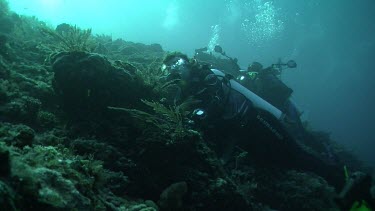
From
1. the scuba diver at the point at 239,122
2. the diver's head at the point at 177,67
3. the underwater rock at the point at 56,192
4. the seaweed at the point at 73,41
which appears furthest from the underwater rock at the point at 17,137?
the diver's head at the point at 177,67

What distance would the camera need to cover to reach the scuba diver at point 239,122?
22.5ft

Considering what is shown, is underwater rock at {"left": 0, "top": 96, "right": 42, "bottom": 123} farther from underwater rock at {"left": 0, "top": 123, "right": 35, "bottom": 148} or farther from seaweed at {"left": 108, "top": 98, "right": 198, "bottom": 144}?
underwater rock at {"left": 0, "top": 123, "right": 35, "bottom": 148}

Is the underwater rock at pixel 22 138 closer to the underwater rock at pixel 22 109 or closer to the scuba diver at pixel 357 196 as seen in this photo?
the underwater rock at pixel 22 109

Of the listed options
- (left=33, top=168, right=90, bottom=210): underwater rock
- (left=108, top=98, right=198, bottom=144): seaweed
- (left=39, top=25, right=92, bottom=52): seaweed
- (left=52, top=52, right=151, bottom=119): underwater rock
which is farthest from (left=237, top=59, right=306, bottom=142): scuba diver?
(left=33, top=168, right=90, bottom=210): underwater rock

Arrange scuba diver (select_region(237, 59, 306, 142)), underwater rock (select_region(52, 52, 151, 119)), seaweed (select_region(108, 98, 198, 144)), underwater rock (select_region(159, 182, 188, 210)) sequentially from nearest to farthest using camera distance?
underwater rock (select_region(159, 182, 188, 210))
seaweed (select_region(108, 98, 198, 144))
underwater rock (select_region(52, 52, 151, 119))
scuba diver (select_region(237, 59, 306, 142))

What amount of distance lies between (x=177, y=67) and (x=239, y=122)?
1998mm

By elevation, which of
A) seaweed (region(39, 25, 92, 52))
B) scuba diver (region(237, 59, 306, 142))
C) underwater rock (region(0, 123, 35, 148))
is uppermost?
scuba diver (region(237, 59, 306, 142))

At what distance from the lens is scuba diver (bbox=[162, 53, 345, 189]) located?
6871mm

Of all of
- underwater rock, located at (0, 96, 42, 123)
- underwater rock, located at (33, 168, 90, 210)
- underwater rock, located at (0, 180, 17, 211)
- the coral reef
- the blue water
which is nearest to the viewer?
underwater rock, located at (0, 180, 17, 211)

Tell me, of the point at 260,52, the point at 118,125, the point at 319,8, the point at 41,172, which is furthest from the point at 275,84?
the point at 260,52

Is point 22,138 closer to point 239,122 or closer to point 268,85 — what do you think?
point 239,122

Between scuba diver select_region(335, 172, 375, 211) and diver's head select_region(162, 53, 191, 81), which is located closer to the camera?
scuba diver select_region(335, 172, 375, 211)

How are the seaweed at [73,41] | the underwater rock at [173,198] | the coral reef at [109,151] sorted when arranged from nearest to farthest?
the coral reef at [109,151]
the underwater rock at [173,198]
the seaweed at [73,41]

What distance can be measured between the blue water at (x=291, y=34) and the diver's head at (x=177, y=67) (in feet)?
95.9
